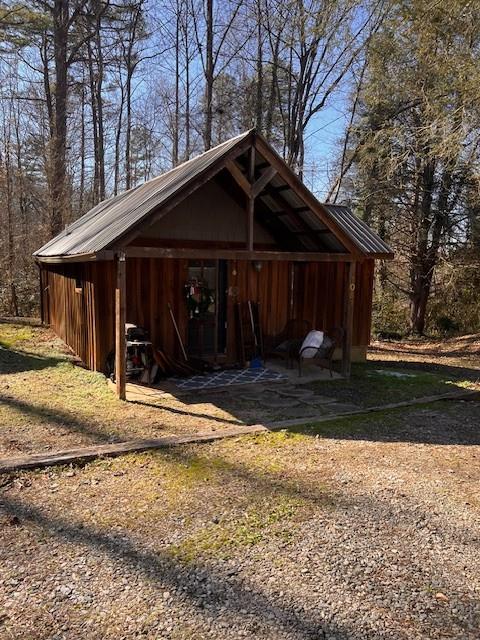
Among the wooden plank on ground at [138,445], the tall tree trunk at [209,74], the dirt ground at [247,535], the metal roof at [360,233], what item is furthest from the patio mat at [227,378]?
the tall tree trunk at [209,74]

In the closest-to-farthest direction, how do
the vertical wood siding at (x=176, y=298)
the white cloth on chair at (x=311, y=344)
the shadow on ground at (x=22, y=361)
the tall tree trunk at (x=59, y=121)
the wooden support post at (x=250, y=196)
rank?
the wooden support post at (x=250, y=196)
the vertical wood siding at (x=176, y=298)
the white cloth on chair at (x=311, y=344)
the shadow on ground at (x=22, y=361)
the tall tree trunk at (x=59, y=121)

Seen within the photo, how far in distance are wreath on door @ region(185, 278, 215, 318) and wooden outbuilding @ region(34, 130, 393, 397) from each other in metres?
0.09

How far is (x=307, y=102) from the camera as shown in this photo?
17.9 m

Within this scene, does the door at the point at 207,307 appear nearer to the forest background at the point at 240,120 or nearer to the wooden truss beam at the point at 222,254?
the wooden truss beam at the point at 222,254

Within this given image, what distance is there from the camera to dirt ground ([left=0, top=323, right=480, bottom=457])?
520 centimetres

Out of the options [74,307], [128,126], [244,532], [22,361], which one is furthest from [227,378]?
[128,126]

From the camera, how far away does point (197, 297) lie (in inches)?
332

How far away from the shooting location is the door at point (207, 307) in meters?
8.46

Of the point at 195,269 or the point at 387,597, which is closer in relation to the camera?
the point at 387,597

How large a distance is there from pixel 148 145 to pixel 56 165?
26.0 ft

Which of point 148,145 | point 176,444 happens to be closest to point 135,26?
point 148,145

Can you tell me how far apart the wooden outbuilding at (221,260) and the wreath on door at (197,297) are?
0.30 ft

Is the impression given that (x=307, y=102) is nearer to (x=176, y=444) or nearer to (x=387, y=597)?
(x=176, y=444)

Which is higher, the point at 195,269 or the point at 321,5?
the point at 321,5
